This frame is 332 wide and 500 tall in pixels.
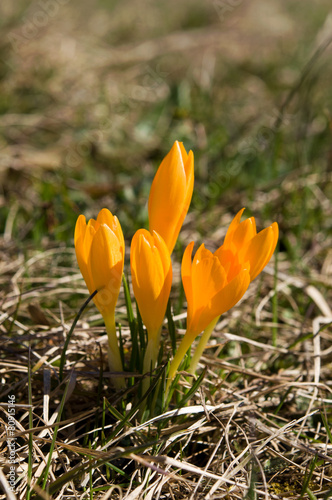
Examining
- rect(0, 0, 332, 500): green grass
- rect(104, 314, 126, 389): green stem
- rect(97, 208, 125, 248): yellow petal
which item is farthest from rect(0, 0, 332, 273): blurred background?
rect(97, 208, 125, 248): yellow petal

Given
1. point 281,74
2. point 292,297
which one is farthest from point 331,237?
point 281,74

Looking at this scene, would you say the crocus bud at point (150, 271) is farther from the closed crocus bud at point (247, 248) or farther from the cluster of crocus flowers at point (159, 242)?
the closed crocus bud at point (247, 248)

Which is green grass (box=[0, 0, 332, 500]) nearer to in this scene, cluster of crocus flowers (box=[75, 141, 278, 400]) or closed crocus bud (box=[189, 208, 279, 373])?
cluster of crocus flowers (box=[75, 141, 278, 400])

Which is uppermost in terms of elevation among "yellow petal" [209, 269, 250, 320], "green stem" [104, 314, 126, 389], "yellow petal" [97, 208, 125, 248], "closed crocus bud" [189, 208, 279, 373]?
"yellow petal" [97, 208, 125, 248]

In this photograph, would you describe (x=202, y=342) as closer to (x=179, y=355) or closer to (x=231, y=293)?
(x=179, y=355)

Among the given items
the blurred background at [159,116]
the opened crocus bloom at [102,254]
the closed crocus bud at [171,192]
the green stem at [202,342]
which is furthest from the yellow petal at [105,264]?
the blurred background at [159,116]
